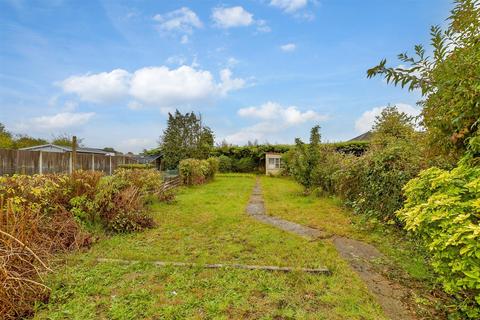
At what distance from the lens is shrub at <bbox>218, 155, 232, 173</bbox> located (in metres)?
25.3

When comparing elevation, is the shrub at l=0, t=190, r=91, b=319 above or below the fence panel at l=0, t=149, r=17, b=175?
below

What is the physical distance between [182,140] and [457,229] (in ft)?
68.5

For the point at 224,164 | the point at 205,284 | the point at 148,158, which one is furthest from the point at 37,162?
the point at 224,164

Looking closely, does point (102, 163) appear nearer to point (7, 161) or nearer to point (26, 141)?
point (7, 161)

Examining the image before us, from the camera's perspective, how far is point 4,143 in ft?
83.4

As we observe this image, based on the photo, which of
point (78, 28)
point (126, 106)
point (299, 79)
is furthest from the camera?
point (126, 106)

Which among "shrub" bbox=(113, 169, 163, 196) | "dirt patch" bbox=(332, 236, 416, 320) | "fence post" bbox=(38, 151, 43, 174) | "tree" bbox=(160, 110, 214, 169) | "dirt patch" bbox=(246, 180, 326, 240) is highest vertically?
"tree" bbox=(160, 110, 214, 169)

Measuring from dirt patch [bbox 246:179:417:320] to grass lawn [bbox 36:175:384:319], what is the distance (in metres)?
0.15

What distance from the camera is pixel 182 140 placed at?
71.4ft

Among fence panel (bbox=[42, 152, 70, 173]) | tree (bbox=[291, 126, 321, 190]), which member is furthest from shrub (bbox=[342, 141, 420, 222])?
fence panel (bbox=[42, 152, 70, 173])

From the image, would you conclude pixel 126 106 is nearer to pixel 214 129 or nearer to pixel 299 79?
pixel 299 79

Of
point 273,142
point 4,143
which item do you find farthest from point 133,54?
point 4,143

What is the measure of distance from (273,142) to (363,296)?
2446cm

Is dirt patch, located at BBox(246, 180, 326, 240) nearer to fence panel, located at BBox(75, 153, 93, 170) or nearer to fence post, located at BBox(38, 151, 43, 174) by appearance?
fence post, located at BBox(38, 151, 43, 174)
